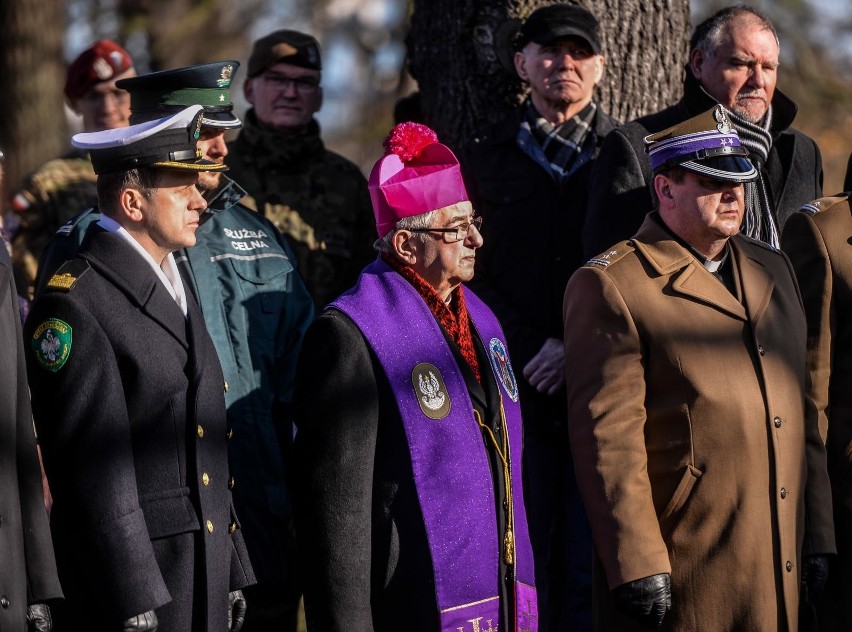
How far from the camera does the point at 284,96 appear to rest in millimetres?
6074

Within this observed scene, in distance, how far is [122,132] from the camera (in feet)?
14.0

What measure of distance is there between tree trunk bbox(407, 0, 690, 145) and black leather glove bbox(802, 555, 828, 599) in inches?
96.7

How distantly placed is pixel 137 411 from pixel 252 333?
1.09m

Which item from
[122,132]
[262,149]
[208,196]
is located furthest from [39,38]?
[122,132]

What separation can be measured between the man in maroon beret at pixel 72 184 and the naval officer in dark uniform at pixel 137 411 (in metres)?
1.85

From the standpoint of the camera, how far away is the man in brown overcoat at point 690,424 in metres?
4.39

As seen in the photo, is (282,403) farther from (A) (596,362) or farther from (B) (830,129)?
(B) (830,129)

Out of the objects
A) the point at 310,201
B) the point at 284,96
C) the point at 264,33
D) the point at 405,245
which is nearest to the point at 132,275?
the point at 405,245

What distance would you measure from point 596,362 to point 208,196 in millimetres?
1552

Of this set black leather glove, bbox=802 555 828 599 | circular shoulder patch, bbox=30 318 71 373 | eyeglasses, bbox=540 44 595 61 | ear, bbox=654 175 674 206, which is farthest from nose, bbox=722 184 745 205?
circular shoulder patch, bbox=30 318 71 373

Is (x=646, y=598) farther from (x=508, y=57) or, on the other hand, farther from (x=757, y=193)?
(x=508, y=57)

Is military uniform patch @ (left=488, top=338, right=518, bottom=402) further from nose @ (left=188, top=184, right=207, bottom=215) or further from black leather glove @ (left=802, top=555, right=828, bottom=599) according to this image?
black leather glove @ (left=802, top=555, right=828, bottom=599)

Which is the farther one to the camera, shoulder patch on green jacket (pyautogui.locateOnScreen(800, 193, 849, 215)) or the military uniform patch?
shoulder patch on green jacket (pyautogui.locateOnScreen(800, 193, 849, 215))

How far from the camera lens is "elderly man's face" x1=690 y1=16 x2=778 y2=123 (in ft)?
17.7
